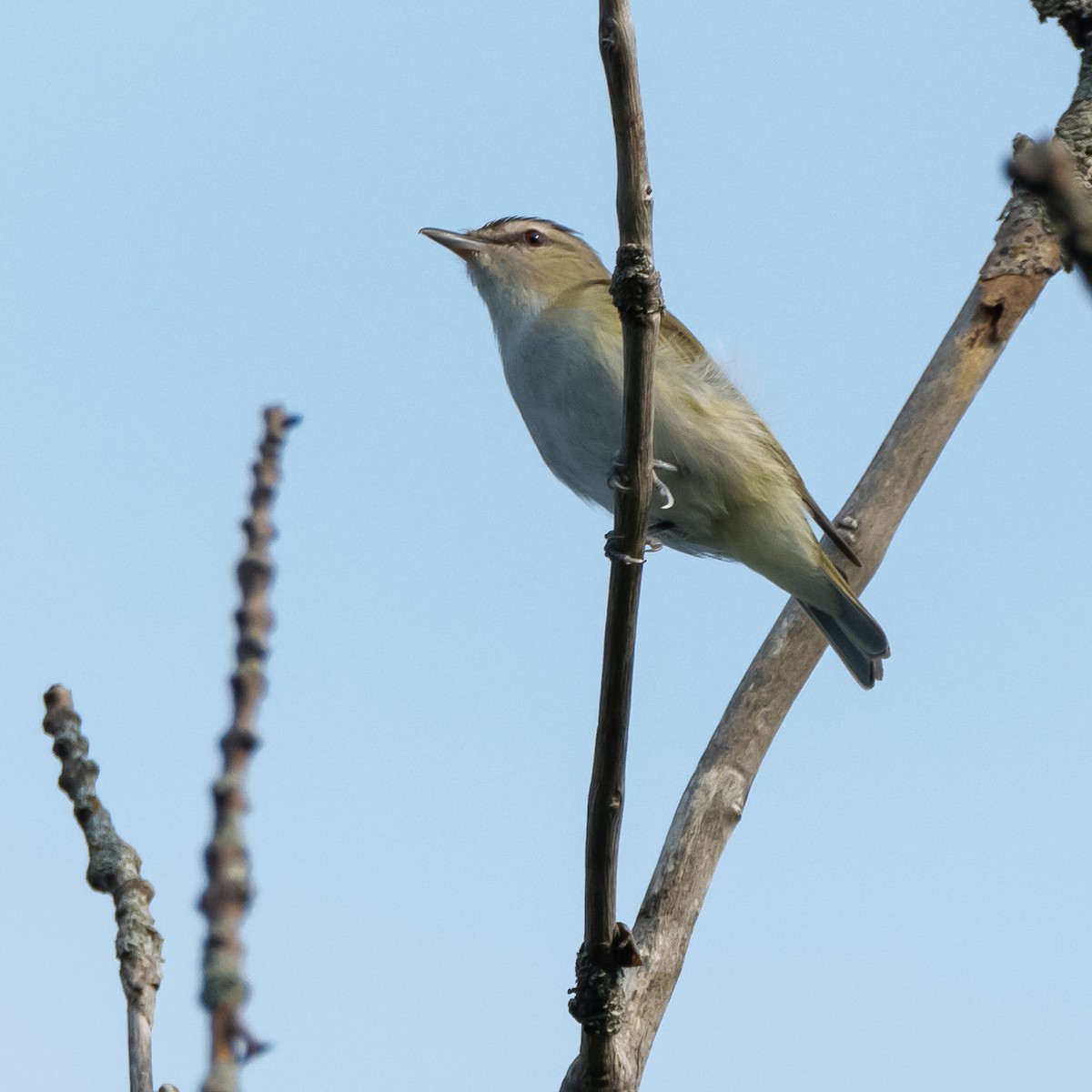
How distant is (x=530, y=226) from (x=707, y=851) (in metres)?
3.74

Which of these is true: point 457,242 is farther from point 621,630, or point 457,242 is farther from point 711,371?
point 621,630

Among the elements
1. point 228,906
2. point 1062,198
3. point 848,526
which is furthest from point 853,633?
point 1062,198

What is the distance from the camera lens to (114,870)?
1.91 meters

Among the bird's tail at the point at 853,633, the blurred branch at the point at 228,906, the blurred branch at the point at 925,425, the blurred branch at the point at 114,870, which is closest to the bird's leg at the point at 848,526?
the blurred branch at the point at 925,425

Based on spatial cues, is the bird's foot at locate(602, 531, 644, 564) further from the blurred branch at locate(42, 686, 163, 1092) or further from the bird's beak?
the bird's beak

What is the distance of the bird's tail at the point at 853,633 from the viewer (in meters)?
6.04

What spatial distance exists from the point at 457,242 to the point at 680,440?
6.05 feet

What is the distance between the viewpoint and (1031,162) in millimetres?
929

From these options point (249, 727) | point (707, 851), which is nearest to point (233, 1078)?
point (249, 727)

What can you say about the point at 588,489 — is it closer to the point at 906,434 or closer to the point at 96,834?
the point at 906,434

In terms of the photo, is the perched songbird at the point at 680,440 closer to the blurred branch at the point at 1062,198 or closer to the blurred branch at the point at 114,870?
the blurred branch at the point at 114,870

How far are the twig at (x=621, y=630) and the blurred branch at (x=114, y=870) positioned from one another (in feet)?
4.95

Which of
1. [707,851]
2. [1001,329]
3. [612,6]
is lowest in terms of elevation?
[707,851]

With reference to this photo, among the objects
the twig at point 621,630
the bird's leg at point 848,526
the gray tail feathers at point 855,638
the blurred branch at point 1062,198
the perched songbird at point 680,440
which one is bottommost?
the blurred branch at point 1062,198
